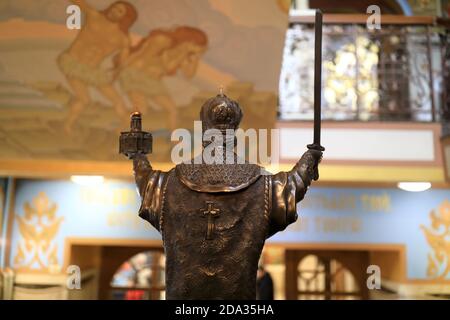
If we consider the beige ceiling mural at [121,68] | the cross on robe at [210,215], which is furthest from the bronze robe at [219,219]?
the beige ceiling mural at [121,68]

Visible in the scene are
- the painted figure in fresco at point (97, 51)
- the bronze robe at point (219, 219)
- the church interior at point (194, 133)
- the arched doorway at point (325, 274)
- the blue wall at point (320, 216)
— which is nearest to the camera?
the bronze robe at point (219, 219)

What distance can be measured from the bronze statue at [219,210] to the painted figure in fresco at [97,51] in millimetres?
3004

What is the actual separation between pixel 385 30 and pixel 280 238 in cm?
249

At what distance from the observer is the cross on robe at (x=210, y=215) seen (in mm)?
1616

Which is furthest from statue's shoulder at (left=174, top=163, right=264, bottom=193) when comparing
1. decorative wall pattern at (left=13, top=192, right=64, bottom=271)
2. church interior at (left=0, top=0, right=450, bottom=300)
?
decorative wall pattern at (left=13, top=192, right=64, bottom=271)

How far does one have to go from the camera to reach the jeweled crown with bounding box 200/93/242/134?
169cm

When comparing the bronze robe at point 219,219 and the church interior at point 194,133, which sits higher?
the church interior at point 194,133

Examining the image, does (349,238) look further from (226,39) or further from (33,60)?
(33,60)

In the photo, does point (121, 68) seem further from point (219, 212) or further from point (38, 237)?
point (219, 212)

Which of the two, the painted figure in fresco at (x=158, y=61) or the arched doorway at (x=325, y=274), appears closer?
the painted figure in fresco at (x=158, y=61)

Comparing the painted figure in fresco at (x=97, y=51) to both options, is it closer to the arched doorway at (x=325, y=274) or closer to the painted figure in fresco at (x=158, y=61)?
the painted figure in fresco at (x=158, y=61)

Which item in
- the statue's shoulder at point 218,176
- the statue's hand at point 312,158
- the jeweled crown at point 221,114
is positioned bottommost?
the statue's shoulder at point 218,176

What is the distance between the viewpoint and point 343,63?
6.67m

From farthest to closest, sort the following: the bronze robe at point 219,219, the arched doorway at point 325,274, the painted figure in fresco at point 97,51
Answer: the arched doorway at point 325,274, the painted figure in fresco at point 97,51, the bronze robe at point 219,219
